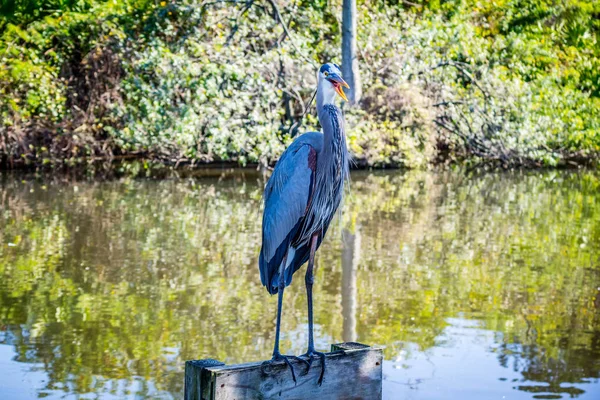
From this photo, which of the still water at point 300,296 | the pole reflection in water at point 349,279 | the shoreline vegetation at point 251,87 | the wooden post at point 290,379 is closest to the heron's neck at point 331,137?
the wooden post at point 290,379

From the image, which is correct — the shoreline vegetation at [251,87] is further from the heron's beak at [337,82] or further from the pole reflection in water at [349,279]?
the heron's beak at [337,82]

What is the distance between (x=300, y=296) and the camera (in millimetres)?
8289

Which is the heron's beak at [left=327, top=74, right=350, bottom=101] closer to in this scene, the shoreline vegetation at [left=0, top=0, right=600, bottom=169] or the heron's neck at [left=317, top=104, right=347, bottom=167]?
the heron's neck at [left=317, top=104, right=347, bottom=167]

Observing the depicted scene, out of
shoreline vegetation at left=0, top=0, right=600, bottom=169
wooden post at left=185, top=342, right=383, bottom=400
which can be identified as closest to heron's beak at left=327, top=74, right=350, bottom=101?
wooden post at left=185, top=342, right=383, bottom=400

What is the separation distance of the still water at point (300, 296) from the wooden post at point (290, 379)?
6.63ft

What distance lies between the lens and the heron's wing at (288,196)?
428 cm

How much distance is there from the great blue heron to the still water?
1.81 meters

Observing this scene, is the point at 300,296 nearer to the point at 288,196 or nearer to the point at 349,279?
the point at 349,279

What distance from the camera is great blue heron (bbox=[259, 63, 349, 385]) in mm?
4242

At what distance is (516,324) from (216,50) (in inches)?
453

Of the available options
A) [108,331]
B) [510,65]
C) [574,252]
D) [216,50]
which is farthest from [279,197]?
[510,65]

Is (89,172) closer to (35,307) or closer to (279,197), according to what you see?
(35,307)

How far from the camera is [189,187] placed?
16.3m

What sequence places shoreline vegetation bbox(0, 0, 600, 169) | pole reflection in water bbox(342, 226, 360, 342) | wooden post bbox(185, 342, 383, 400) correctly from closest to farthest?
wooden post bbox(185, 342, 383, 400)
pole reflection in water bbox(342, 226, 360, 342)
shoreline vegetation bbox(0, 0, 600, 169)
